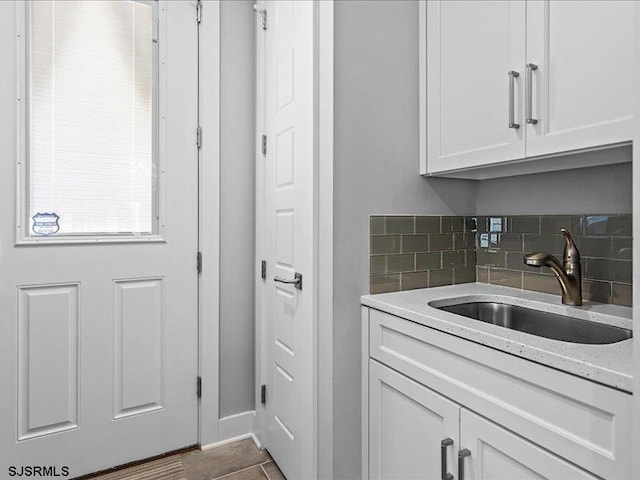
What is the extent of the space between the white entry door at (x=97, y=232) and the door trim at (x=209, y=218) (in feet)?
0.15

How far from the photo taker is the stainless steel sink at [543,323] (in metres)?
1.20

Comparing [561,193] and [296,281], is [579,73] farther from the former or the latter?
[296,281]

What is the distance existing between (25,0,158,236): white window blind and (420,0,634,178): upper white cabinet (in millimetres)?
1289

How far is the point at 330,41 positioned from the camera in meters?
1.44

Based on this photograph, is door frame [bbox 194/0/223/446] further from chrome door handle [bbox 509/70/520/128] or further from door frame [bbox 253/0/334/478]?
chrome door handle [bbox 509/70/520/128]

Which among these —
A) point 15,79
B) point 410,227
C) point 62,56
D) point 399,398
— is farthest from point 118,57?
point 399,398

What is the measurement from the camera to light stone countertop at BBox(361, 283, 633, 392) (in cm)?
81

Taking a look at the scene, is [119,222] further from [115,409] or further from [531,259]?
[531,259]

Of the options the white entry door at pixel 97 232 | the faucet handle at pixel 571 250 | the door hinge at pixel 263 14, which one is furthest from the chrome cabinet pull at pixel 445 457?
the door hinge at pixel 263 14

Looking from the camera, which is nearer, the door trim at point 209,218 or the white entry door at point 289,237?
the white entry door at point 289,237

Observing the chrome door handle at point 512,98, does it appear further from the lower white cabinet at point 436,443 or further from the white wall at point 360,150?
the lower white cabinet at point 436,443

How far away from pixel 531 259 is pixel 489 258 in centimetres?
48

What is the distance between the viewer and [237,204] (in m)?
2.09

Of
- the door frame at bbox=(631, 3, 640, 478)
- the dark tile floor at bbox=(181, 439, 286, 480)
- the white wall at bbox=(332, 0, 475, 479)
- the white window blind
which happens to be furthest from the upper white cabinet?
the dark tile floor at bbox=(181, 439, 286, 480)
